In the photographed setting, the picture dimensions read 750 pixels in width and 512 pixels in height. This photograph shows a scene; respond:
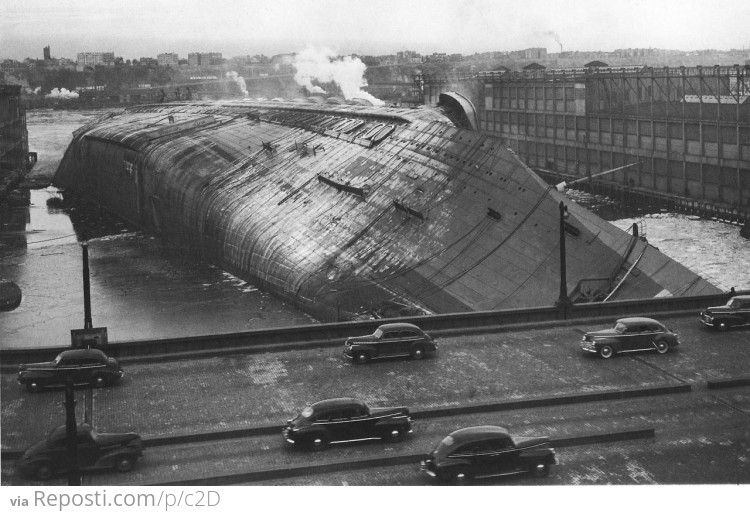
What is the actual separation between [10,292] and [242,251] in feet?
32.3

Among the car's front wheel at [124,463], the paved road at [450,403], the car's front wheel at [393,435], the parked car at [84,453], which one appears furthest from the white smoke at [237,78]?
the car's front wheel at [124,463]

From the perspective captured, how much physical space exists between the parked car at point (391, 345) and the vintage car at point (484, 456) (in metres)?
6.01

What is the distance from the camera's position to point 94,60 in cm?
11425

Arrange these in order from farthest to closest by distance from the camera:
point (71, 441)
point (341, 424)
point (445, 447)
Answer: point (341, 424) < point (445, 447) < point (71, 441)

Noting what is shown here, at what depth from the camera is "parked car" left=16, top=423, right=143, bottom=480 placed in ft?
50.2

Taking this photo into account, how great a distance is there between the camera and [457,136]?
38.2 m

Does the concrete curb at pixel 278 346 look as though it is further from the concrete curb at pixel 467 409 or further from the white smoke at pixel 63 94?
the white smoke at pixel 63 94

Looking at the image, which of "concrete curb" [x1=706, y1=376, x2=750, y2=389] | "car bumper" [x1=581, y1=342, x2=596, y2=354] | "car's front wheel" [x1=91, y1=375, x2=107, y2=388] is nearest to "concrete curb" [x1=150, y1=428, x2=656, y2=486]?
"concrete curb" [x1=706, y1=376, x2=750, y2=389]

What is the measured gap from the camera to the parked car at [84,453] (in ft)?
50.2

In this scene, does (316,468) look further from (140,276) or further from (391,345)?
(140,276)

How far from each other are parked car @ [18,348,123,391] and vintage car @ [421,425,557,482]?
7834 mm

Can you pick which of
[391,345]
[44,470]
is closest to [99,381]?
[44,470]

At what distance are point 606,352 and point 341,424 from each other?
7504 millimetres

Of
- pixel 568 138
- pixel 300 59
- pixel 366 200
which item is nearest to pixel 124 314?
pixel 366 200
